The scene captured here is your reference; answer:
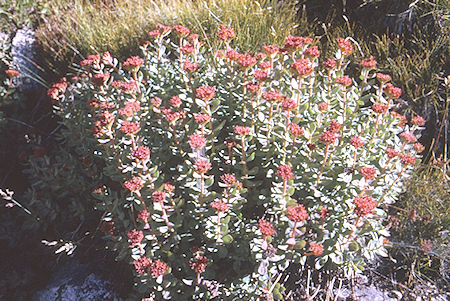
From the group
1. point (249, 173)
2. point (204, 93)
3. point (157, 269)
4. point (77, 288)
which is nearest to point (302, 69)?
point (204, 93)

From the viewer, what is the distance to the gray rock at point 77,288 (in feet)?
8.28

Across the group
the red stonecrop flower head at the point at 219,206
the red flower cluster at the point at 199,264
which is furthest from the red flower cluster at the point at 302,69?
the red flower cluster at the point at 199,264

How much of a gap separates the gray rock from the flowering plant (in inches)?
16.1

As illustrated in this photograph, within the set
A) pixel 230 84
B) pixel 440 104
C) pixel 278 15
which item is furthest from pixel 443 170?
pixel 278 15

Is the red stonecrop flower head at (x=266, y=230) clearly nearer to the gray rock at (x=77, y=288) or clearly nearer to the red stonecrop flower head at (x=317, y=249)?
the red stonecrop flower head at (x=317, y=249)

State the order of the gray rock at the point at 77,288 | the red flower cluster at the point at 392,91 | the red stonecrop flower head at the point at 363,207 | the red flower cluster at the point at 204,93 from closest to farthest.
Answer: the red stonecrop flower head at the point at 363,207 < the red flower cluster at the point at 204,93 < the red flower cluster at the point at 392,91 < the gray rock at the point at 77,288

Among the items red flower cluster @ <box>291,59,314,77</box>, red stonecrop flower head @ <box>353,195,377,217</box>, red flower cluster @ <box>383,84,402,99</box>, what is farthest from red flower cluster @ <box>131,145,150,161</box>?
red flower cluster @ <box>383,84,402,99</box>

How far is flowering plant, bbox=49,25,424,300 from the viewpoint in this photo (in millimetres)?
1980

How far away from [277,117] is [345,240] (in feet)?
2.60

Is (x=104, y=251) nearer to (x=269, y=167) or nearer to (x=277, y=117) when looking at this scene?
(x=269, y=167)

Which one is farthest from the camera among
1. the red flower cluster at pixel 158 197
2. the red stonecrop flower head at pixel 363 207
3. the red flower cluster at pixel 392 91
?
the red flower cluster at pixel 392 91

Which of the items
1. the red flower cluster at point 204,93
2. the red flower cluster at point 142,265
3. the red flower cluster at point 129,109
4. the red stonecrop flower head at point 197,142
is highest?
the red flower cluster at point 129,109

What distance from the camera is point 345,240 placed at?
2055 millimetres

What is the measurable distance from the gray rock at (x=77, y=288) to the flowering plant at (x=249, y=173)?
1.34ft
